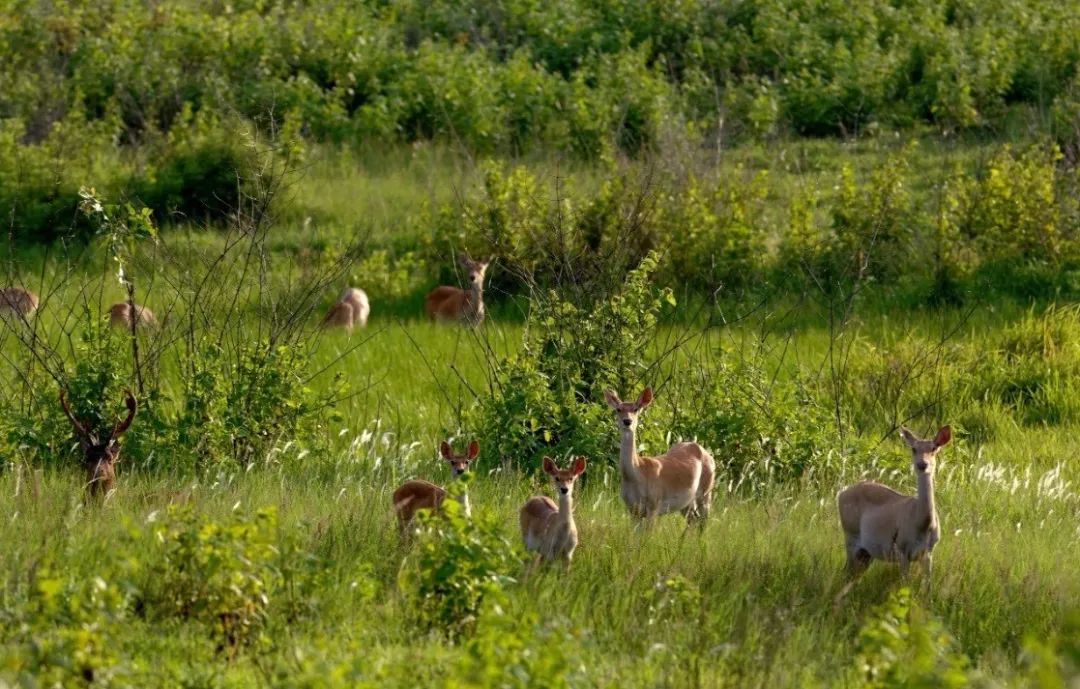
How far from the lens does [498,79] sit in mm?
22984

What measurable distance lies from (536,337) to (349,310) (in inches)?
122

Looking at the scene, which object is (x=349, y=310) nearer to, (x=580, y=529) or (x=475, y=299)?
(x=475, y=299)

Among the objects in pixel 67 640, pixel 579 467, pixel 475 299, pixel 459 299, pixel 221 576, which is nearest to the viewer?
pixel 67 640

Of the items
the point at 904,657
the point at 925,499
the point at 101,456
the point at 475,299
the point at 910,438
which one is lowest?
the point at 475,299

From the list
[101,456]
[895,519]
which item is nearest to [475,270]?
[101,456]

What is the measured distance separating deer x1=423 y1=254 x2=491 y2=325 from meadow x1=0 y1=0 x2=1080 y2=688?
175 mm

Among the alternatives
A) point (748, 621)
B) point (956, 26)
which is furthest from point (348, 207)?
point (748, 621)

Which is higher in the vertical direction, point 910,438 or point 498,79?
point 910,438

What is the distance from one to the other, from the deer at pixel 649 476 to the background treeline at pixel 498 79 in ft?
31.8

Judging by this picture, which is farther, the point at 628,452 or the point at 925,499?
the point at 628,452

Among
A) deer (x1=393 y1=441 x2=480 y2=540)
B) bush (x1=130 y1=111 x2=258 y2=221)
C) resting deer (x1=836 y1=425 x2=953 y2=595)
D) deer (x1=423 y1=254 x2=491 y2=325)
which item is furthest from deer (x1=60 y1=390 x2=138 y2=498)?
bush (x1=130 y1=111 x2=258 y2=221)

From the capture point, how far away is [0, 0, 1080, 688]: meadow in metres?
7.56

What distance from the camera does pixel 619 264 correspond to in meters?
12.4

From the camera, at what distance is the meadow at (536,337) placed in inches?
298
